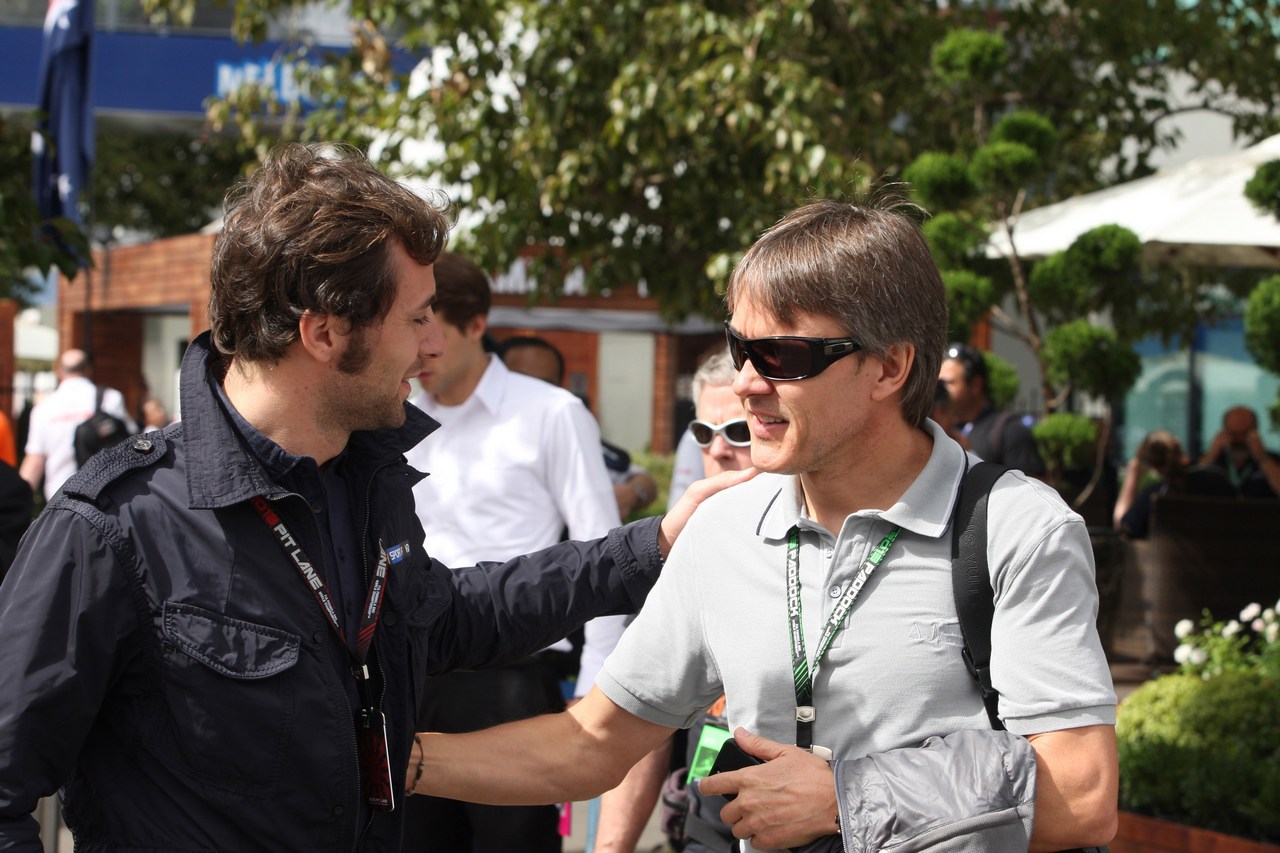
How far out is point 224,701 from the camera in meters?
1.87

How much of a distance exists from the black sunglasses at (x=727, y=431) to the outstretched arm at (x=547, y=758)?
1.27m

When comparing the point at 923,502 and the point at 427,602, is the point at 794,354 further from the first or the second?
the point at 427,602

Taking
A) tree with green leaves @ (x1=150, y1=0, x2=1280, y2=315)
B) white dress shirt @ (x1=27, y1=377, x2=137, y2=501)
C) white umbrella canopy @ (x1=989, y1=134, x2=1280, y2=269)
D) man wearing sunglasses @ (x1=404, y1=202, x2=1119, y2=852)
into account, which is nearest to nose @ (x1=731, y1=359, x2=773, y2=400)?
man wearing sunglasses @ (x1=404, y1=202, x2=1119, y2=852)

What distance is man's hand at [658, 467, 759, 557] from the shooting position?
261 centimetres

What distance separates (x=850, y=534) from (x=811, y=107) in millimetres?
6098

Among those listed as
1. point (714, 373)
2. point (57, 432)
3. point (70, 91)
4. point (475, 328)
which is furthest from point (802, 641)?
point (57, 432)

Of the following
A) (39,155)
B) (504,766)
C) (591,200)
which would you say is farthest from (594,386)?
(504,766)

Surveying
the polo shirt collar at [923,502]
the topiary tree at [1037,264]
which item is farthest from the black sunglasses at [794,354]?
the topiary tree at [1037,264]

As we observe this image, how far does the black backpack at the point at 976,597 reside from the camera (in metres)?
1.91

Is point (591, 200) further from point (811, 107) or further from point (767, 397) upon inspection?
point (767, 397)

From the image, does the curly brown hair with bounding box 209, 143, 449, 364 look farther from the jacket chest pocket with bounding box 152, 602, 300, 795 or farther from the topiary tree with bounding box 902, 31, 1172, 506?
→ the topiary tree with bounding box 902, 31, 1172, 506

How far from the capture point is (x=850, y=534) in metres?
2.05

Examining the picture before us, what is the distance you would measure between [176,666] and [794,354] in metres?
0.98

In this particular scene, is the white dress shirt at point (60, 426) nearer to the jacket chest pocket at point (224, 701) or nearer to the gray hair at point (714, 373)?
the gray hair at point (714, 373)
